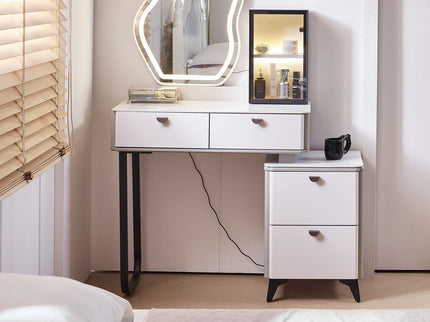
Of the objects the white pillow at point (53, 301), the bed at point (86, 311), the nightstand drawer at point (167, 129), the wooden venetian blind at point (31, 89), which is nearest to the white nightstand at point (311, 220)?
the nightstand drawer at point (167, 129)

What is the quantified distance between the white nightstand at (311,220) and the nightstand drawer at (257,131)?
0.31 ft

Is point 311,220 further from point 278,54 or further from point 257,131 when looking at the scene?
point 278,54

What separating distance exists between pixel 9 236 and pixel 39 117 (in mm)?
432

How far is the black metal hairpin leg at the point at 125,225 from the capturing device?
3420 millimetres

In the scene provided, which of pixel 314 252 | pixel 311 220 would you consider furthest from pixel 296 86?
pixel 314 252

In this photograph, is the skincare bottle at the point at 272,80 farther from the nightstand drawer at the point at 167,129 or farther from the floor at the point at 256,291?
the floor at the point at 256,291

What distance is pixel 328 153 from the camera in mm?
3420

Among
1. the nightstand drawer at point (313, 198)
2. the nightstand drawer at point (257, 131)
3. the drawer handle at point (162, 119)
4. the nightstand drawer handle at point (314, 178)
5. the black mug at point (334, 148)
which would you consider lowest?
the nightstand drawer at point (313, 198)

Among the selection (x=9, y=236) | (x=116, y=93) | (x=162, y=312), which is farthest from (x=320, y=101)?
(x=162, y=312)

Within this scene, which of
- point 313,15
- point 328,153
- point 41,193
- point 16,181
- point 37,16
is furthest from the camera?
point 313,15

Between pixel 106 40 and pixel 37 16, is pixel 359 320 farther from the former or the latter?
pixel 106 40

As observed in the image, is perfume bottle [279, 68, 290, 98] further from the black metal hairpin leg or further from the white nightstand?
the black metal hairpin leg

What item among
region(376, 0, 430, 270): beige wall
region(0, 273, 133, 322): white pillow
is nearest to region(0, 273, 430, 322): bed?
region(0, 273, 133, 322): white pillow

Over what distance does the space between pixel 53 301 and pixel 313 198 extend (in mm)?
2016
